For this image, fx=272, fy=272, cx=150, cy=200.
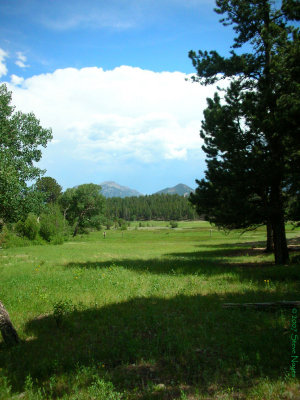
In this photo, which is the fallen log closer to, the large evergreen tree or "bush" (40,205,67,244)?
the large evergreen tree

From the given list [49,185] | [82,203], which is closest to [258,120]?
[82,203]

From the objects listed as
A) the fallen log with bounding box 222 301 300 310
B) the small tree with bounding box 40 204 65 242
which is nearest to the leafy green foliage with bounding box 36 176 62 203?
the small tree with bounding box 40 204 65 242

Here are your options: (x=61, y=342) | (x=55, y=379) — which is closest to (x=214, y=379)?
(x=55, y=379)

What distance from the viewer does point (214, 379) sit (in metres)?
4.25

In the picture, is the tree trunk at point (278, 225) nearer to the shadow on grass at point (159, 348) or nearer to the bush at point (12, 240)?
the shadow on grass at point (159, 348)

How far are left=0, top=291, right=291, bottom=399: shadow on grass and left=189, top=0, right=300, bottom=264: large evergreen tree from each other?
7.51 metres

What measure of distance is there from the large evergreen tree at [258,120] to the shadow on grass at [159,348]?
24.7 ft

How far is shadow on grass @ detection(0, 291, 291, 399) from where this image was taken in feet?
14.4

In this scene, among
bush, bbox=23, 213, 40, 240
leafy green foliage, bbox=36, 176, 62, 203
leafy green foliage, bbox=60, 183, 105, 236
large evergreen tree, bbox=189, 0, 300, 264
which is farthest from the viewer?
leafy green foliage, bbox=36, 176, 62, 203

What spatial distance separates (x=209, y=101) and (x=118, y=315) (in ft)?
50.1

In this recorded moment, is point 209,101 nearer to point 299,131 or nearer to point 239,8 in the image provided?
point 239,8

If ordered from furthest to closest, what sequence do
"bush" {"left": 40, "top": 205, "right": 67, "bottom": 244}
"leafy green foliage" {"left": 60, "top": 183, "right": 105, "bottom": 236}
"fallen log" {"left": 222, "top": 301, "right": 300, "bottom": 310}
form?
"leafy green foliage" {"left": 60, "top": 183, "right": 105, "bottom": 236}, "bush" {"left": 40, "top": 205, "right": 67, "bottom": 244}, "fallen log" {"left": 222, "top": 301, "right": 300, "bottom": 310}

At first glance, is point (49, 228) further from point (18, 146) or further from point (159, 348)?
Result: point (159, 348)

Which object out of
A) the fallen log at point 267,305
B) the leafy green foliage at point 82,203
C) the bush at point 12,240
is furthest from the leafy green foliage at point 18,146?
the leafy green foliage at point 82,203
